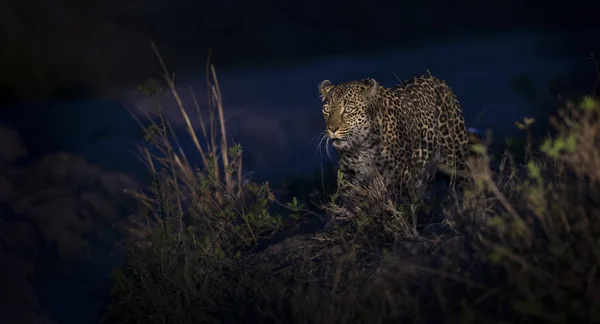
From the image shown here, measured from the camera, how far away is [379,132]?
729 centimetres

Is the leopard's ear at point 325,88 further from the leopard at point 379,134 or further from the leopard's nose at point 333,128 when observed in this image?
the leopard's nose at point 333,128

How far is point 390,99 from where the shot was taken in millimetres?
7551

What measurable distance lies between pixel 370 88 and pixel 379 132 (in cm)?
35

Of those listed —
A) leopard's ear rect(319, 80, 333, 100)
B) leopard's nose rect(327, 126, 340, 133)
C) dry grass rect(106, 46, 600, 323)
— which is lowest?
dry grass rect(106, 46, 600, 323)

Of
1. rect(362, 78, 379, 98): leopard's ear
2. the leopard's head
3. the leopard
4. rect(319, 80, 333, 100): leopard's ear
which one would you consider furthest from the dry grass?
rect(319, 80, 333, 100): leopard's ear

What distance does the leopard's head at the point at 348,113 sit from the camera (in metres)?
7.16

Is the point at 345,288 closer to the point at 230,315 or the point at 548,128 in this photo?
the point at 230,315

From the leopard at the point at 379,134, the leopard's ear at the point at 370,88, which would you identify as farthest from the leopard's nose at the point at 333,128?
the leopard's ear at the point at 370,88

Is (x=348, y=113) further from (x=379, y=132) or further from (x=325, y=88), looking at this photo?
(x=325, y=88)

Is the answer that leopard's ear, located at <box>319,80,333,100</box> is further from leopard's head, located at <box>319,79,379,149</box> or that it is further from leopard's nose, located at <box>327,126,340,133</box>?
leopard's nose, located at <box>327,126,340,133</box>

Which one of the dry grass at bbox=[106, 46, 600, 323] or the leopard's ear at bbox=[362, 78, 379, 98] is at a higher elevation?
the leopard's ear at bbox=[362, 78, 379, 98]

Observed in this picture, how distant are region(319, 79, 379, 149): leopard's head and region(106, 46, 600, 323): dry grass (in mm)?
413

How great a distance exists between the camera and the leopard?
283 inches

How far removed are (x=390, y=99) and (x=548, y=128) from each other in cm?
200
